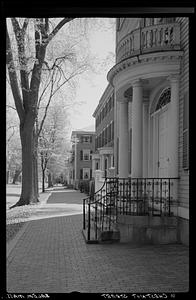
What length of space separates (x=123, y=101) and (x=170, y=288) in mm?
8068

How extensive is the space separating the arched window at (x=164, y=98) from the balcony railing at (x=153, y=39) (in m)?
1.47

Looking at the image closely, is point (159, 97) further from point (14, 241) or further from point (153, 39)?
point (14, 241)

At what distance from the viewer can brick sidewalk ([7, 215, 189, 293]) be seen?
600 centimetres

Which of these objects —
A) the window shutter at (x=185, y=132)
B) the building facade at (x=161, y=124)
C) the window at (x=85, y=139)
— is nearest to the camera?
the window shutter at (x=185, y=132)

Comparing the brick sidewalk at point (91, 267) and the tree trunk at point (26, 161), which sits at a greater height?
the tree trunk at point (26, 161)

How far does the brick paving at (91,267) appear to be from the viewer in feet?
19.7

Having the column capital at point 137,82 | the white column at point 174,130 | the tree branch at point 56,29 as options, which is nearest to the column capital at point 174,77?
the white column at point 174,130

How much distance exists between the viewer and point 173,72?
9961mm

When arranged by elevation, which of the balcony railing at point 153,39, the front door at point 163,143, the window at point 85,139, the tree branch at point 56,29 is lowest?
the front door at point 163,143

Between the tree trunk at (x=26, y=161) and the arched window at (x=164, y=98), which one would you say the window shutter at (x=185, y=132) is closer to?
the arched window at (x=164, y=98)

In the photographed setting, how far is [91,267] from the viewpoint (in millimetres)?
7293

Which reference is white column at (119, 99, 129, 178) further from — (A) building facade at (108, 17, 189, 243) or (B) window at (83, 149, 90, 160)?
(B) window at (83, 149, 90, 160)

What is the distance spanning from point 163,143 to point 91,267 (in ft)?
17.8
